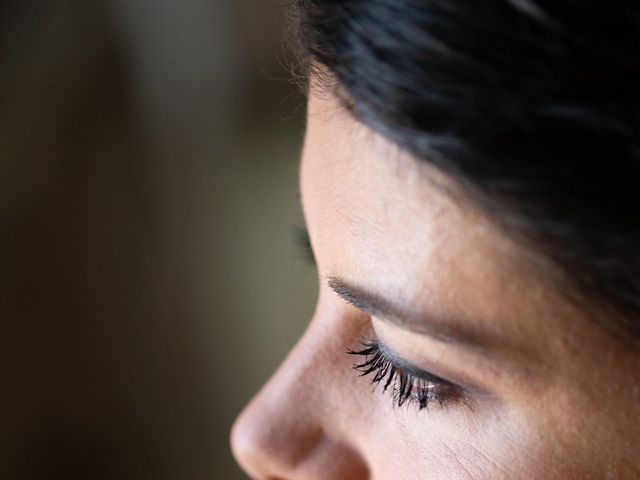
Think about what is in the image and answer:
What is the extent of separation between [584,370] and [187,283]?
100 centimetres

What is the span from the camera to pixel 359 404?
55cm

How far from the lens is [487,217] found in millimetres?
388

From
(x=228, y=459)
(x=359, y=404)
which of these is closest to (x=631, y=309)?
(x=359, y=404)

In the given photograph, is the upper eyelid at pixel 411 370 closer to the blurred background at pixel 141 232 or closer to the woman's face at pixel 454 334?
the woman's face at pixel 454 334

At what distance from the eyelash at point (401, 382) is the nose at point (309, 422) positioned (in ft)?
0.08

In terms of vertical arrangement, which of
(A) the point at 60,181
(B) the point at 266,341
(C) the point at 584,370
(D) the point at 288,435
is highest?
(C) the point at 584,370

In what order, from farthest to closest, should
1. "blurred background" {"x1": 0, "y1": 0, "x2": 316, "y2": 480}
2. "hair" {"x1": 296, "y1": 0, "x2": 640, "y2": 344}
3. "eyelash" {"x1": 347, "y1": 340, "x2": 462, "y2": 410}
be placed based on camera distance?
1. "blurred background" {"x1": 0, "y1": 0, "x2": 316, "y2": 480}
2. "eyelash" {"x1": 347, "y1": 340, "x2": 462, "y2": 410}
3. "hair" {"x1": 296, "y1": 0, "x2": 640, "y2": 344}

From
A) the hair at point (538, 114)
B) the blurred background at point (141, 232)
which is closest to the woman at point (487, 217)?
the hair at point (538, 114)

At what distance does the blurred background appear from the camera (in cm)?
116

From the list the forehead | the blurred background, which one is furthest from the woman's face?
the blurred background

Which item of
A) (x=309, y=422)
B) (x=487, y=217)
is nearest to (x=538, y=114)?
(x=487, y=217)

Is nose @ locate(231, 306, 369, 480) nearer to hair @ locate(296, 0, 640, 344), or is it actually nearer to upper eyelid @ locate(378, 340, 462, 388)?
upper eyelid @ locate(378, 340, 462, 388)

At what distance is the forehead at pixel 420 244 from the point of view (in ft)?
1.30

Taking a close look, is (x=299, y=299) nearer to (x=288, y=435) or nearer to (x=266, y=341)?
(x=266, y=341)
